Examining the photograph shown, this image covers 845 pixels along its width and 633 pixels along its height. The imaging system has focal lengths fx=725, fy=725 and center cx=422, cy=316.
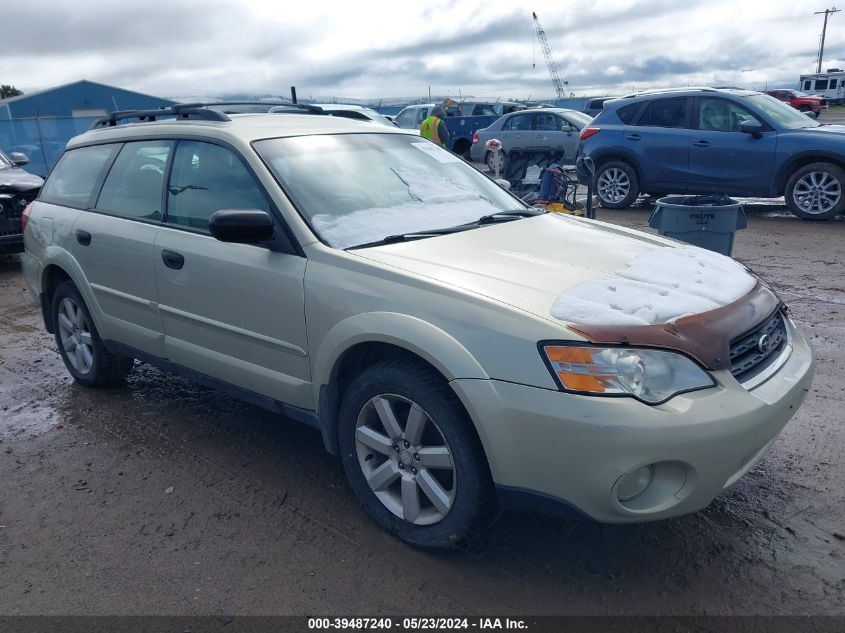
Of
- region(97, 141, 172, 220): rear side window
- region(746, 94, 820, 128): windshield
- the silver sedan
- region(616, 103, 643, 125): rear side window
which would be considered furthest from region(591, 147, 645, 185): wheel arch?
region(97, 141, 172, 220): rear side window

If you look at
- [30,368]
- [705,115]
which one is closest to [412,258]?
[30,368]

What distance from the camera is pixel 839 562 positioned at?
2730 millimetres

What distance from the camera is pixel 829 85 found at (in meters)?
53.3

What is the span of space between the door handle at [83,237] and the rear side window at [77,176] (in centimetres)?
19

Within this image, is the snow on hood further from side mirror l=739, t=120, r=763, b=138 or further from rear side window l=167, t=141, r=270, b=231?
side mirror l=739, t=120, r=763, b=138

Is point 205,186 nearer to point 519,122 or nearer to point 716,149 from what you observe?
point 716,149

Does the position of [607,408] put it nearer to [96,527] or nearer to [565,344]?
[565,344]

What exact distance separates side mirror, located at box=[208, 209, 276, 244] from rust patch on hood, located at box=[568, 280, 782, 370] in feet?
4.68

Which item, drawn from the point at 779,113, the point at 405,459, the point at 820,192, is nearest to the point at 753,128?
the point at 779,113

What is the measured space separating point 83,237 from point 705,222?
4.28 metres

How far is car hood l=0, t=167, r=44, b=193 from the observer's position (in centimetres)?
891

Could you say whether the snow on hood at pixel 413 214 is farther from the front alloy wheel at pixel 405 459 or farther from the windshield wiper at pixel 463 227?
the front alloy wheel at pixel 405 459

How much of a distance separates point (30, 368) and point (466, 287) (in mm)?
4104

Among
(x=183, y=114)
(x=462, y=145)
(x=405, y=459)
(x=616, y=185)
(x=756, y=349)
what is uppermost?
(x=183, y=114)
